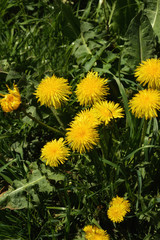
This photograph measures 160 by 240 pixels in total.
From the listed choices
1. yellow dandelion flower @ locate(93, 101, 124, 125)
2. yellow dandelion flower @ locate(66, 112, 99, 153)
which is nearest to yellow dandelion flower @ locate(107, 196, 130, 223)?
yellow dandelion flower @ locate(66, 112, 99, 153)

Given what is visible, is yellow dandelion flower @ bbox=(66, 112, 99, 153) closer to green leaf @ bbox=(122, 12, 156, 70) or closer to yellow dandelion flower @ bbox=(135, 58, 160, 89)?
yellow dandelion flower @ bbox=(135, 58, 160, 89)

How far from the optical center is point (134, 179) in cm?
203

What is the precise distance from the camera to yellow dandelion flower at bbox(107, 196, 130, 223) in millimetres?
1755

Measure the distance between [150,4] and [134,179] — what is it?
1623mm

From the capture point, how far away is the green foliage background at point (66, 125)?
191 centimetres

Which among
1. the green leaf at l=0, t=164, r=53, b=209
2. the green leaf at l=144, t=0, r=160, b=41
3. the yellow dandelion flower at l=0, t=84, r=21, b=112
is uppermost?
the green leaf at l=144, t=0, r=160, b=41

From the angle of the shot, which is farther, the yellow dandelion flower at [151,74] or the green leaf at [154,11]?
the green leaf at [154,11]

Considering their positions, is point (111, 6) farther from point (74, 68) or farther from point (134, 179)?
point (134, 179)

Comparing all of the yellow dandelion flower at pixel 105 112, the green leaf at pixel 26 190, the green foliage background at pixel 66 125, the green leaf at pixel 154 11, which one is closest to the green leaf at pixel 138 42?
the green foliage background at pixel 66 125

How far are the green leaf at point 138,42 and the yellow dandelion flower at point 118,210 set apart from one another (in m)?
1.17

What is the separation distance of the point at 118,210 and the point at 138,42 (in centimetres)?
140

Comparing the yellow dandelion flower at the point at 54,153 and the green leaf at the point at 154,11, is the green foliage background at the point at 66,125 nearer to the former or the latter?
the green leaf at the point at 154,11

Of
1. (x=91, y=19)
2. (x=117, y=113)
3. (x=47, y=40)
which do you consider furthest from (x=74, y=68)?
(x=117, y=113)

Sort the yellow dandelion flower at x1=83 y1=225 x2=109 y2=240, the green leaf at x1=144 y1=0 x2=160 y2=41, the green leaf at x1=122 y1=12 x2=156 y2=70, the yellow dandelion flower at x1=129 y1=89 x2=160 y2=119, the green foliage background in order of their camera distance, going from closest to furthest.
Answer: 1. the yellow dandelion flower at x1=129 y1=89 x2=160 y2=119
2. the yellow dandelion flower at x1=83 y1=225 x2=109 y2=240
3. the green foliage background
4. the green leaf at x1=122 y1=12 x2=156 y2=70
5. the green leaf at x1=144 y1=0 x2=160 y2=41
